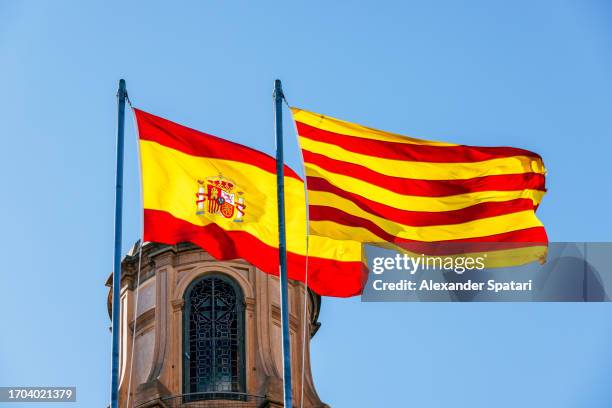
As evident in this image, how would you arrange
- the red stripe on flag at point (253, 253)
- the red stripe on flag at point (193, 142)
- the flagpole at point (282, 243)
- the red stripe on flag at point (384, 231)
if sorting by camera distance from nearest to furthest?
the flagpole at point (282, 243), the red stripe on flag at point (253, 253), the red stripe on flag at point (384, 231), the red stripe on flag at point (193, 142)

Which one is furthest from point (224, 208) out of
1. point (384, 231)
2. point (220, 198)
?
point (384, 231)

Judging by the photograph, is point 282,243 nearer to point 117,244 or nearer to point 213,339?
point 117,244

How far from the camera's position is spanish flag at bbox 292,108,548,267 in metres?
42.0

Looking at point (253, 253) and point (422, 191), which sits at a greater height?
point (422, 191)

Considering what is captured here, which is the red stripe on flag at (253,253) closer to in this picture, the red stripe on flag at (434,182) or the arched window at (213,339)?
the red stripe on flag at (434,182)

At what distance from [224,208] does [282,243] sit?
2.12 meters

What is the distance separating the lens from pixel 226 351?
5425cm

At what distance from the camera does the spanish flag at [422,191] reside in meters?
42.0

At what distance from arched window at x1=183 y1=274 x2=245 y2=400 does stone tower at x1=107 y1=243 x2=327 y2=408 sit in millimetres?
27

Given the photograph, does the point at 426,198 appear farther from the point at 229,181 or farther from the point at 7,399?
the point at 7,399

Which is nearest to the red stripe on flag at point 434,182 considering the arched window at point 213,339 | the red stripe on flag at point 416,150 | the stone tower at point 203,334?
the red stripe on flag at point 416,150

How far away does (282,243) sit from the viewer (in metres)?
39.9

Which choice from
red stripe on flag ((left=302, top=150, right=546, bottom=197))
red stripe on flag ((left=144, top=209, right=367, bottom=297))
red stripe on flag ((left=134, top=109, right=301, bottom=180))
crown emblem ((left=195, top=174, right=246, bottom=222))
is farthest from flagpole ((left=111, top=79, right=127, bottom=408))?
red stripe on flag ((left=302, top=150, right=546, bottom=197))

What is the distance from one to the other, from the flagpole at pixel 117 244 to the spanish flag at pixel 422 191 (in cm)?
392
